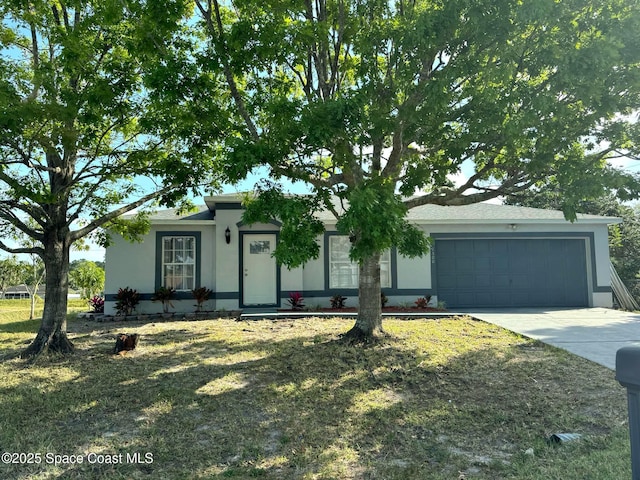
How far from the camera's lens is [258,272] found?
42.7 ft

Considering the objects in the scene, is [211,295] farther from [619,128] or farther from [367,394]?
[619,128]

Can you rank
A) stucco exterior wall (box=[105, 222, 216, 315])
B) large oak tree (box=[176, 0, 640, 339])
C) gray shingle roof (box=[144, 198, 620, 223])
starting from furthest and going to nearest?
gray shingle roof (box=[144, 198, 620, 223])
stucco exterior wall (box=[105, 222, 216, 315])
large oak tree (box=[176, 0, 640, 339])

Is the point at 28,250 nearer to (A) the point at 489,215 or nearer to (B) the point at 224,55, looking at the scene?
(B) the point at 224,55

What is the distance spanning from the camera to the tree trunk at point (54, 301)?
7.52 meters

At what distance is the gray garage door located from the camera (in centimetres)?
1352

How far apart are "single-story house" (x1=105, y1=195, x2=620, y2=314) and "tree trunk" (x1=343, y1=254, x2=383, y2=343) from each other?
5.56 meters

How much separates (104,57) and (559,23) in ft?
23.4

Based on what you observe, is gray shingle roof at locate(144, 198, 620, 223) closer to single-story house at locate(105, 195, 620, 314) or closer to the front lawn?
single-story house at locate(105, 195, 620, 314)

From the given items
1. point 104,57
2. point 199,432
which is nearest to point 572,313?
point 199,432

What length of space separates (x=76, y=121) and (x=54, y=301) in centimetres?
319

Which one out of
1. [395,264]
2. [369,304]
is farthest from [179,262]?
[369,304]

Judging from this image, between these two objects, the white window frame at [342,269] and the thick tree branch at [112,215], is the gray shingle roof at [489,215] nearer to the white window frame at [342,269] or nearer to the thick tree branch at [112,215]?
the white window frame at [342,269]

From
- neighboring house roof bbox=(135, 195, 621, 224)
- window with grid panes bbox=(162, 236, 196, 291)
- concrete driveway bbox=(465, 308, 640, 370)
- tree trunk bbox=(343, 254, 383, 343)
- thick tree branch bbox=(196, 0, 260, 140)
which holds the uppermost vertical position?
thick tree branch bbox=(196, 0, 260, 140)

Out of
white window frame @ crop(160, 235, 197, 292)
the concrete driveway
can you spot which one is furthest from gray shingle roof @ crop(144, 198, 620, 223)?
the concrete driveway
